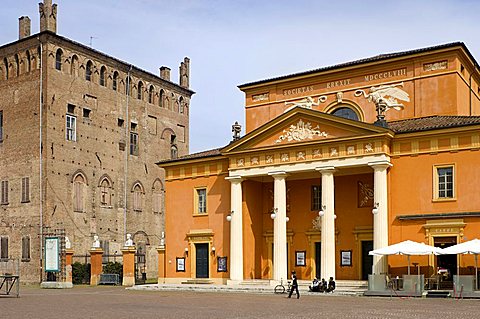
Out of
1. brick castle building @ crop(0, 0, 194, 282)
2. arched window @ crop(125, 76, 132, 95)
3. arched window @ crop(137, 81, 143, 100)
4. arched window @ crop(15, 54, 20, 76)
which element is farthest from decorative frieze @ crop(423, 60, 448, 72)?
arched window @ crop(15, 54, 20, 76)

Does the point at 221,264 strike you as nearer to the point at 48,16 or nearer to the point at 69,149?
the point at 69,149

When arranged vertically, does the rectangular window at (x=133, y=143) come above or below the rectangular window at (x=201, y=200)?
above

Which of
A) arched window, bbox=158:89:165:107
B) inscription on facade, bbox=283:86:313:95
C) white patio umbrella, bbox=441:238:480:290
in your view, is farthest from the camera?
arched window, bbox=158:89:165:107

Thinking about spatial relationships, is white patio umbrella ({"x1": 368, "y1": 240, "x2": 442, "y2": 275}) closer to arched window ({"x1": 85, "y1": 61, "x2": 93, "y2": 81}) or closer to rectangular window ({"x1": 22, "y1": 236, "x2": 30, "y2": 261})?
rectangular window ({"x1": 22, "y1": 236, "x2": 30, "y2": 261})

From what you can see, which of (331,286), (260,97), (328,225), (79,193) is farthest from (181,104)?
(331,286)

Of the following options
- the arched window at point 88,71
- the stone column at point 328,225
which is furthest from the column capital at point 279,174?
the arched window at point 88,71

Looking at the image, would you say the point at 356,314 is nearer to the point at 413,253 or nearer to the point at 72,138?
the point at 413,253

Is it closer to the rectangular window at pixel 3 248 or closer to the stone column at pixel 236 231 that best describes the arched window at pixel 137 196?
the rectangular window at pixel 3 248

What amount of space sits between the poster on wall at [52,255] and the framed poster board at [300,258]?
48.8 ft

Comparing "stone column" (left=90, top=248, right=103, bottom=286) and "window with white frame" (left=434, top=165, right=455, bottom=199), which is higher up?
"window with white frame" (left=434, top=165, right=455, bottom=199)

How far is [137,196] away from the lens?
56.8 metres

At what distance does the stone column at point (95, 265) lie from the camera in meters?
45.0

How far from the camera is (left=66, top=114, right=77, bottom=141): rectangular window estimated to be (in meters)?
51.1

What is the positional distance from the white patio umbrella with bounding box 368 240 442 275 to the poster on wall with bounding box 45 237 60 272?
20.8 metres
